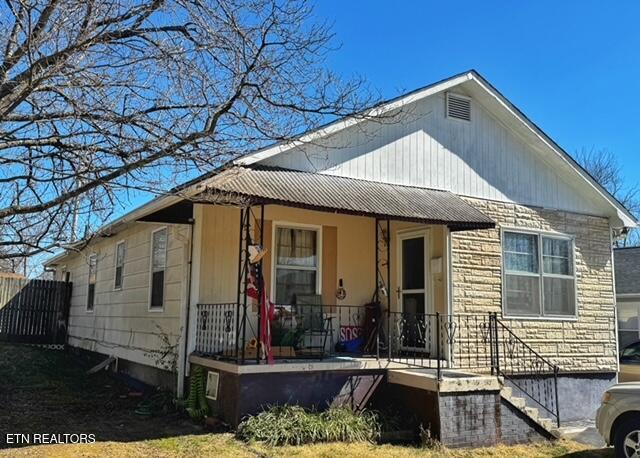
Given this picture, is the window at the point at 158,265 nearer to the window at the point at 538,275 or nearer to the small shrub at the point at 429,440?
the small shrub at the point at 429,440

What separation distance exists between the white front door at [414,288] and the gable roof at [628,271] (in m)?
Result: 10.1

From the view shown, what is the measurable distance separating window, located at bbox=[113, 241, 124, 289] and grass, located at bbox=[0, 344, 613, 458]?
262cm

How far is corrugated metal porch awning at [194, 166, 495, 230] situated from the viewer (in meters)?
7.61

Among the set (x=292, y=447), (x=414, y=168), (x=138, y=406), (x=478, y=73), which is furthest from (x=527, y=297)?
(x=138, y=406)

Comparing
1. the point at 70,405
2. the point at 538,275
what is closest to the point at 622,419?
the point at 538,275

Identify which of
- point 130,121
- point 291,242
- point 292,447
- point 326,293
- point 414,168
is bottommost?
point 292,447

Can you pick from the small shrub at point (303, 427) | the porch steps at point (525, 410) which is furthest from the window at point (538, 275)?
the small shrub at point (303, 427)

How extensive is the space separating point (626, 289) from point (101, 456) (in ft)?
54.1

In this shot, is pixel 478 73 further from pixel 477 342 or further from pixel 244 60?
pixel 244 60

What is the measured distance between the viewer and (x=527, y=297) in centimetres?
1128

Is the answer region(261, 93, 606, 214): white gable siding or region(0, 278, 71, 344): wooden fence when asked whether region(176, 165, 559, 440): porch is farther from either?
region(0, 278, 71, 344): wooden fence

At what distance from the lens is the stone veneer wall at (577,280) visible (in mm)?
10633

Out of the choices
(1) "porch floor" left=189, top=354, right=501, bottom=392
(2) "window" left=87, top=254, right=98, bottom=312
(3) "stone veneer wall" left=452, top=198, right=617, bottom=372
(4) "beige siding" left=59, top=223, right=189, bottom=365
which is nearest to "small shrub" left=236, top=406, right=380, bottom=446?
(1) "porch floor" left=189, top=354, right=501, bottom=392

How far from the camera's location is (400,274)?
11.2m
